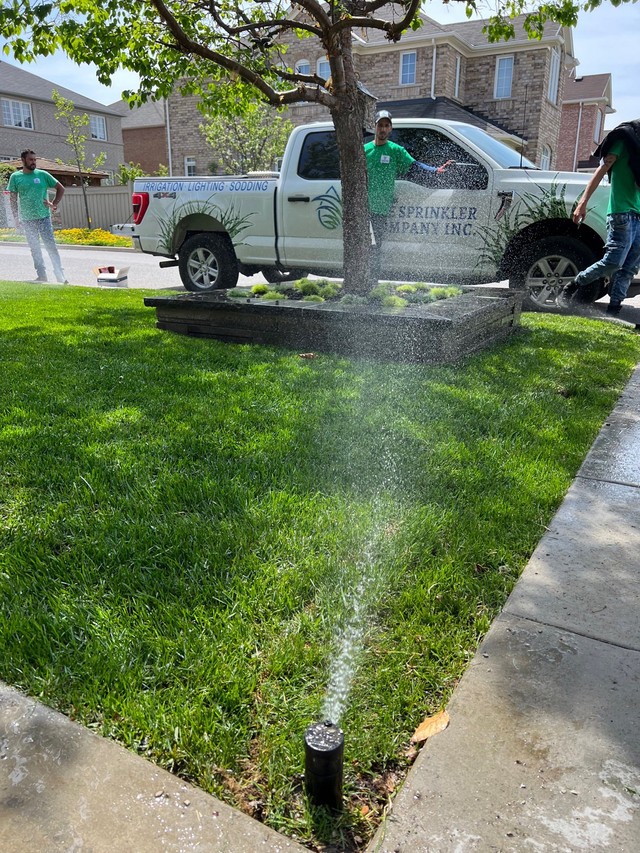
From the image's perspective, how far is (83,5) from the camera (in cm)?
600

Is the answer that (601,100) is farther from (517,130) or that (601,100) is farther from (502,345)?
(502,345)

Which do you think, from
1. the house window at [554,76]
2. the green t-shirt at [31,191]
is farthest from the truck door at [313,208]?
the house window at [554,76]

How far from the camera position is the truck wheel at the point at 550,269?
7586 mm

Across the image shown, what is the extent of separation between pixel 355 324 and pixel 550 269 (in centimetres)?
346

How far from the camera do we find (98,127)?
149ft

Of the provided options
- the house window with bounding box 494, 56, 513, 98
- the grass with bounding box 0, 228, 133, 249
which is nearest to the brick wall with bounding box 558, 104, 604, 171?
the house window with bounding box 494, 56, 513, 98

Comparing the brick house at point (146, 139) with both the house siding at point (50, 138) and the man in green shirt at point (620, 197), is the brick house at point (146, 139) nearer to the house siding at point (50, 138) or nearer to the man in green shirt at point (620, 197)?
the house siding at point (50, 138)

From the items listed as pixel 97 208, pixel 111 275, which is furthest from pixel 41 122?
pixel 111 275

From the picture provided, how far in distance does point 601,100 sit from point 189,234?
34.3 m

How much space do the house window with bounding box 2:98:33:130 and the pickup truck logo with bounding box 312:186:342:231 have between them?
130 feet

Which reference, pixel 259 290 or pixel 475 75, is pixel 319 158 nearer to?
pixel 259 290

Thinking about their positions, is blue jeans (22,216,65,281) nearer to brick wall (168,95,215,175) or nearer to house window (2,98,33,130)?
brick wall (168,95,215,175)

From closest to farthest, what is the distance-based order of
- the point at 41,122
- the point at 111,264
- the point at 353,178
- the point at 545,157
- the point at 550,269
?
the point at 353,178
the point at 550,269
the point at 111,264
the point at 545,157
the point at 41,122

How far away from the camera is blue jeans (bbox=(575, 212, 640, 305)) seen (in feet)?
21.9
